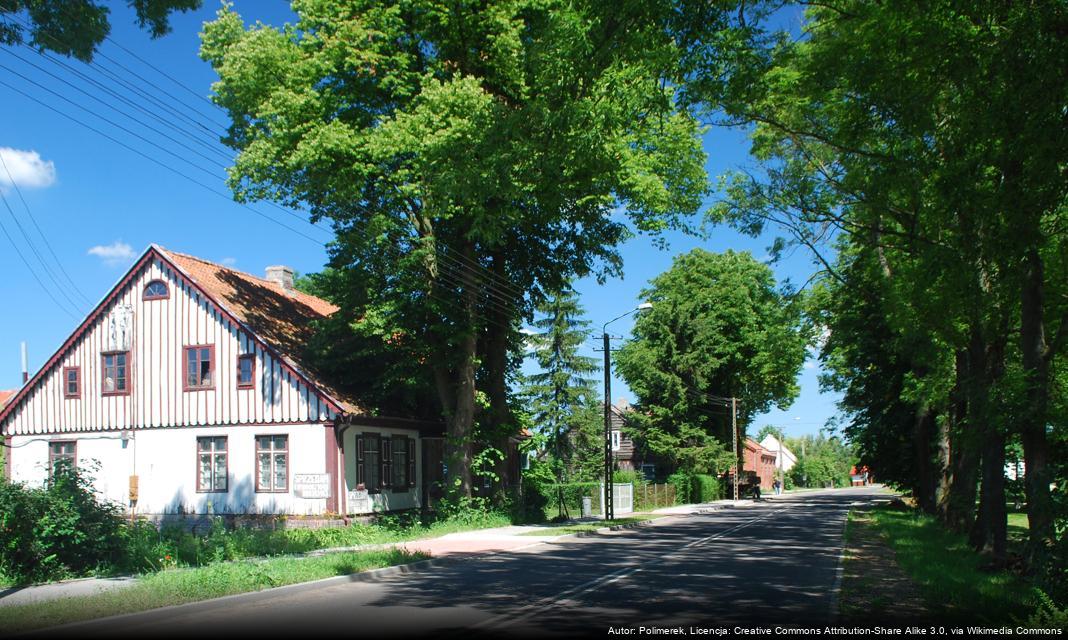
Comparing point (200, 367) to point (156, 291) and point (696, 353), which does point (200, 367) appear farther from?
point (696, 353)

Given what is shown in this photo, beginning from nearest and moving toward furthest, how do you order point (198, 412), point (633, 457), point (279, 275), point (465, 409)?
point (465, 409) → point (198, 412) → point (279, 275) → point (633, 457)

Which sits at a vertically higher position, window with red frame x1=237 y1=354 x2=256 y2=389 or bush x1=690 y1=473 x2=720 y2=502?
window with red frame x1=237 y1=354 x2=256 y2=389

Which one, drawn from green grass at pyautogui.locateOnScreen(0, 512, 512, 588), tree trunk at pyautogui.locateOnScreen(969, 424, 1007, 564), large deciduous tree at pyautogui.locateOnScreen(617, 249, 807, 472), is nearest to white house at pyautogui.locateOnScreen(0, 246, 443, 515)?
green grass at pyautogui.locateOnScreen(0, 512, 512, 588)

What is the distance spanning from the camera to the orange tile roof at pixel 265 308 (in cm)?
2922

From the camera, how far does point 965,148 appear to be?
1070 centimetres

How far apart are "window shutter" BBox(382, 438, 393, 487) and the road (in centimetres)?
1169

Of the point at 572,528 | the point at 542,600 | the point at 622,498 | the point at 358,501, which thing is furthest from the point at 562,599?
the point at 622,498

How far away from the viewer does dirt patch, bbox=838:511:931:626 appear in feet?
34.8

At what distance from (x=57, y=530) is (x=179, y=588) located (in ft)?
14.0

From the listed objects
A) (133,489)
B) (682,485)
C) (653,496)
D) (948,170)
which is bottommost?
(682,485)

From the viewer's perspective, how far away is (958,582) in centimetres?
1315

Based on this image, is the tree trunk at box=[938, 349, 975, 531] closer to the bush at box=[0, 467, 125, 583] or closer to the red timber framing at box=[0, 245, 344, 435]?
the bush at box=[0, 467, 125, 583]

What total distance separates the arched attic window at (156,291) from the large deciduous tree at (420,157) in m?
5.83

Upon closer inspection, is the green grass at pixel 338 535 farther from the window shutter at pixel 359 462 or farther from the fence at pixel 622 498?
the fence at pixel 622 498
